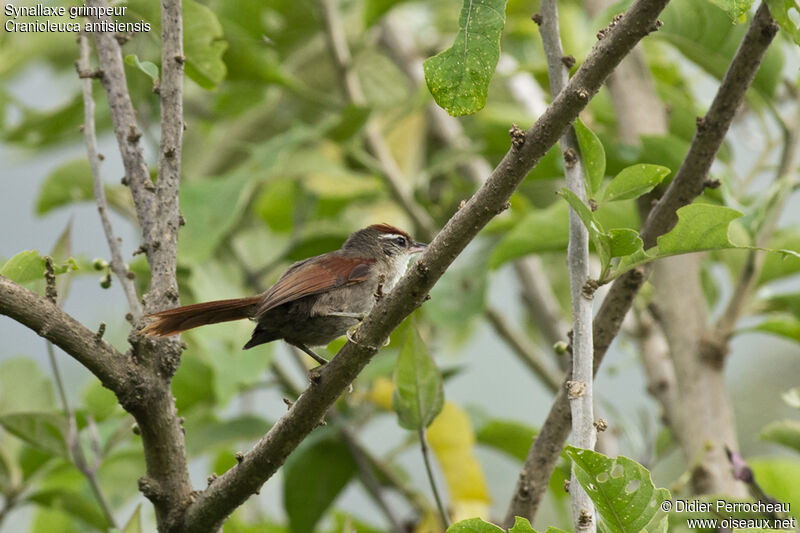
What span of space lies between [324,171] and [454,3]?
2037 mm

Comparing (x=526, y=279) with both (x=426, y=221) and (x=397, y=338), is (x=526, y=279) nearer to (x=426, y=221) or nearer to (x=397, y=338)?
(x=426, y=221)

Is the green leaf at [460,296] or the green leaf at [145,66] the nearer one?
the green leaf at [145,66]

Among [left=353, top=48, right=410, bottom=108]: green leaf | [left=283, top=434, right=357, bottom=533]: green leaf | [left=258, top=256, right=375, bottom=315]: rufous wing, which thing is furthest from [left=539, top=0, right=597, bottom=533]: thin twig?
[left=353, top=48, right=410, bottom=108]: green leaf

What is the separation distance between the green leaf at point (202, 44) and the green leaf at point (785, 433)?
2.12 metres

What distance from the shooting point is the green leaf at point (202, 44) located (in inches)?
102

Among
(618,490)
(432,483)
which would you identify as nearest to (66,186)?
(432,483)

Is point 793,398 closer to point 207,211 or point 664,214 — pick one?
point 664,214

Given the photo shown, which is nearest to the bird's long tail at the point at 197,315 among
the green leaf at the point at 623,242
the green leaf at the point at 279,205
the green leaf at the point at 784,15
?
the green leaf at the point at 623,242

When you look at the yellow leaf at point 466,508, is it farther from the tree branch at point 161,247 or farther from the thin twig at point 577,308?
the thin twig at point 577,308

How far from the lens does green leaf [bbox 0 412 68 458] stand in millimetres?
2701

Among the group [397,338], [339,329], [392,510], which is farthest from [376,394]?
[339,329]

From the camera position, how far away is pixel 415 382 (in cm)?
229

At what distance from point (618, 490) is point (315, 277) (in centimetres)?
169

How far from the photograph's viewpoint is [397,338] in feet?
13.6
